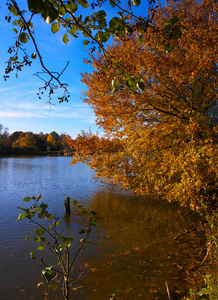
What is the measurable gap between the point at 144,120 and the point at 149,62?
9.91ft

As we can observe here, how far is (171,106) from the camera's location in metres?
10.5

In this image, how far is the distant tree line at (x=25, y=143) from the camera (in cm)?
10243

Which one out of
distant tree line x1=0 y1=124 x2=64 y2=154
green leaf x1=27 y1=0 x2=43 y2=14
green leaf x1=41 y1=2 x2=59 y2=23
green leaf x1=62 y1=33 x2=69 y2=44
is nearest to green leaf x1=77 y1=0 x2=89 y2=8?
green leaf x1=62 y1=33 x2=69 y2=44

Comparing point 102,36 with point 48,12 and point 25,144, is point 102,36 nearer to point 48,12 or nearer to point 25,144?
point 48,12

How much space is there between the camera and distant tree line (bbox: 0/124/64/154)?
102425 mm

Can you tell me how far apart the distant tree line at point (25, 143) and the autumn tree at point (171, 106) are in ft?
323

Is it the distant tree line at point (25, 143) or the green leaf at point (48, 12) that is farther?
the distant tree line at point (25, 143)

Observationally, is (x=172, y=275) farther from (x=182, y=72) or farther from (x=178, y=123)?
(x=182, y=72)

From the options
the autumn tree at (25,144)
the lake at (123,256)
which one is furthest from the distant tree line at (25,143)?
the lake at (123,256)

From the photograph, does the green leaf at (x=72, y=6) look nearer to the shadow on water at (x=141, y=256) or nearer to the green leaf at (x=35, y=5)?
the green leaf at (x=35, y=5)

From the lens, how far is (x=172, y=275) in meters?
6.31

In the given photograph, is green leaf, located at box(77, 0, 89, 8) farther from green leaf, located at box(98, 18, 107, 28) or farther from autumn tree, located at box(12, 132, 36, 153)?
autumn tree, located at box(12, 132, 36, 153)

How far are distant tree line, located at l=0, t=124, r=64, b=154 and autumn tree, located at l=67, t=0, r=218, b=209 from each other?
98.5 meters

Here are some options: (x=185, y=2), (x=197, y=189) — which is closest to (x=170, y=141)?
(x=197, y=189)
